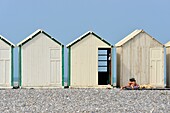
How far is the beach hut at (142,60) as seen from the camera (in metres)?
24.9

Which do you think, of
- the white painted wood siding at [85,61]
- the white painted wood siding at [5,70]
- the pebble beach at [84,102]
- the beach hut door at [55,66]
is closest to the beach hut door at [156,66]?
the white painted wood siding at [85,61]

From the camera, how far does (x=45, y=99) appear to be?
61.0 feet

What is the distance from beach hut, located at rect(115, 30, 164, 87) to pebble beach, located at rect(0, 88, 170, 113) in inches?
141

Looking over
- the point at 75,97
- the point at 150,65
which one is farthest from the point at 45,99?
the point at 150,65

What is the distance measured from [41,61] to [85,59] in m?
1.95

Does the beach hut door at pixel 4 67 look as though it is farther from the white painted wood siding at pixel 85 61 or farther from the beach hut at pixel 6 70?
the white painted wood siding at pixel 85 61

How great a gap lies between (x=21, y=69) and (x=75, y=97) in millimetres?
5811

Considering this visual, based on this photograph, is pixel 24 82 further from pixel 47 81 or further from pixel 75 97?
pixel 75 97

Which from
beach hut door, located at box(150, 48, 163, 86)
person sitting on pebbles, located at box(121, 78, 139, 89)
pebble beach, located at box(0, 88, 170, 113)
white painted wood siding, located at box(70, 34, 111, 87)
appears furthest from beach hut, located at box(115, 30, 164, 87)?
pebble beach, located at box(0, 88, 170, 113)

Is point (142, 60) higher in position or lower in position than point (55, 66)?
higher

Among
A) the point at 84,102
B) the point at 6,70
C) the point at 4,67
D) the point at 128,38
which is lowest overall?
the point at 84,102

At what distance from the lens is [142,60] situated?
25.0 metres

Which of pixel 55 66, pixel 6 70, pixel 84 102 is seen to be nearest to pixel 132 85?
pixel 55 66

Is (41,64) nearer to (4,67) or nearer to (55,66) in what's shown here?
(55,66)
